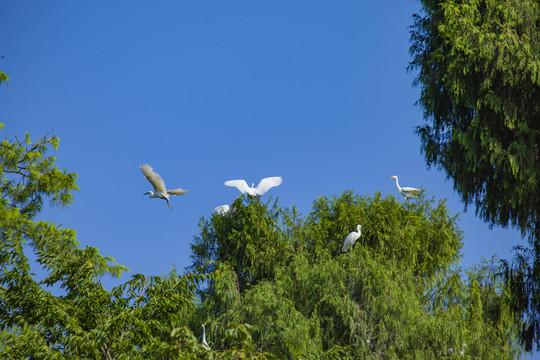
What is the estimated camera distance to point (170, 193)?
44.2 ft

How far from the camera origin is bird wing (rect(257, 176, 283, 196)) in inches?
731

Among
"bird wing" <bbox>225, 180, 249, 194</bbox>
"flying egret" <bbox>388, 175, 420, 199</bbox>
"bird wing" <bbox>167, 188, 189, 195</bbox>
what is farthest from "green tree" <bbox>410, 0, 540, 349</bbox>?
"flying egret" <bbox>388, 175, 420, 199</bbox>

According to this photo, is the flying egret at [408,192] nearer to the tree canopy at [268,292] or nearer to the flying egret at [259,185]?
the tree canopy at [268,292]

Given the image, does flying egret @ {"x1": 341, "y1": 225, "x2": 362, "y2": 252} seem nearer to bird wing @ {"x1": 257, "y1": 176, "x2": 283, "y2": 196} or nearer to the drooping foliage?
the drooping foliage

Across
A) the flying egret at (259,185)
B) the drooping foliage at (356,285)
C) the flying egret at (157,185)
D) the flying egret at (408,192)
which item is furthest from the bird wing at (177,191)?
the flying egret at (408,192)

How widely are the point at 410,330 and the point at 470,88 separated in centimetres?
549

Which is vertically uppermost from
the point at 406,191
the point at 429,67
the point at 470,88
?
the point at 406,191

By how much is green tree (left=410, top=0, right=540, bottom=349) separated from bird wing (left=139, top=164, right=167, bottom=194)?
4766mm

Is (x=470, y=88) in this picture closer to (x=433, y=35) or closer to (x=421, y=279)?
(x=433, y=35)

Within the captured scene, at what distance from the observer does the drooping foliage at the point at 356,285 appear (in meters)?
14.1

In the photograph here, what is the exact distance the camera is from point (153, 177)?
12719mm

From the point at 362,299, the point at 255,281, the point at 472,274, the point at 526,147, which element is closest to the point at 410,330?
the point at 362,299

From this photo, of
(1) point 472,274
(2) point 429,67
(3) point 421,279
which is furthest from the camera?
(3) point 421,279

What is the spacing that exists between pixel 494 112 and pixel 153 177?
591cm
